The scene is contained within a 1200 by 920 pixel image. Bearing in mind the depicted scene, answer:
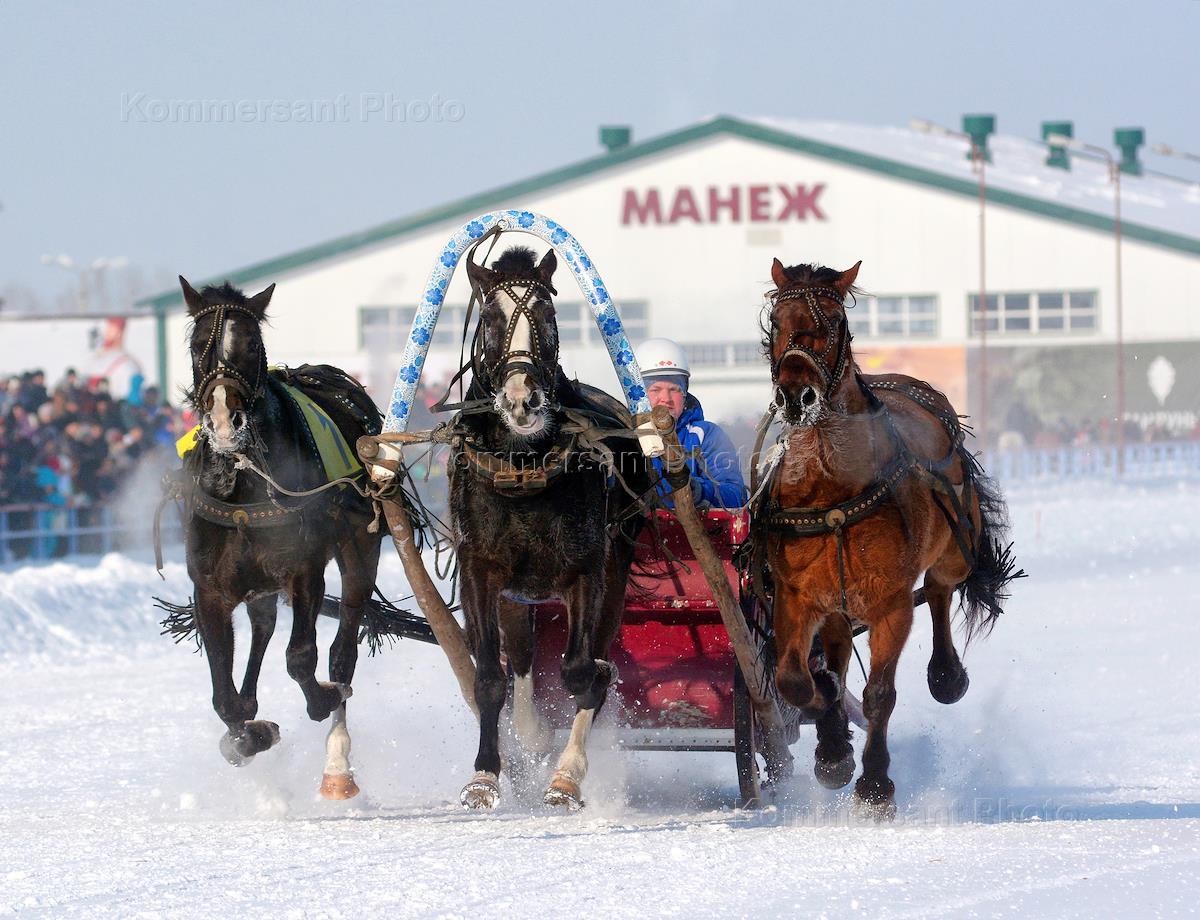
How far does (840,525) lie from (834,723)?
0.89 meters

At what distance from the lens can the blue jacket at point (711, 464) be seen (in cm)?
771

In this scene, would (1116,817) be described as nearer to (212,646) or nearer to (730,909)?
(730,909)

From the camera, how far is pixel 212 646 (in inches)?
277

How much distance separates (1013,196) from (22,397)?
2529cm

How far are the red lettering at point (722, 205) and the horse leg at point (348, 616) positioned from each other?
3009 centimetres

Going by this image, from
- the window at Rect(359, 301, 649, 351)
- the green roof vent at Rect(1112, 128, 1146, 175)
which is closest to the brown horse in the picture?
the window at Rect(359, 301, 649, 351)

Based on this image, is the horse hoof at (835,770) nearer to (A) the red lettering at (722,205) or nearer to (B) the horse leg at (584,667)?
(B) the horse leg at (584,667)

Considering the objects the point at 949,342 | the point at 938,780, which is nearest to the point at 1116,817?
the point at 938,780

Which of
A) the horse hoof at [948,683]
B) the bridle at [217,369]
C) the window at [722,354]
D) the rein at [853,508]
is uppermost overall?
the window at [722,354]

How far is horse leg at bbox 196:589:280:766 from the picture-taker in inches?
276

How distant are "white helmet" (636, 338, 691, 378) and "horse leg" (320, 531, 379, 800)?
4.96 ft

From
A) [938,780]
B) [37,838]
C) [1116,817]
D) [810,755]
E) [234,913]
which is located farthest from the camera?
[810,755]

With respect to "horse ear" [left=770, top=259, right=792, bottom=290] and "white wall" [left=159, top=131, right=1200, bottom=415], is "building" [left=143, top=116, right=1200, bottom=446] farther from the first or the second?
"horse ear" [left=770, top=259, right=792, bottom=290]

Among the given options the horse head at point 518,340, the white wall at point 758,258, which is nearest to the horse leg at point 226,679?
the horse head at point 518,340
